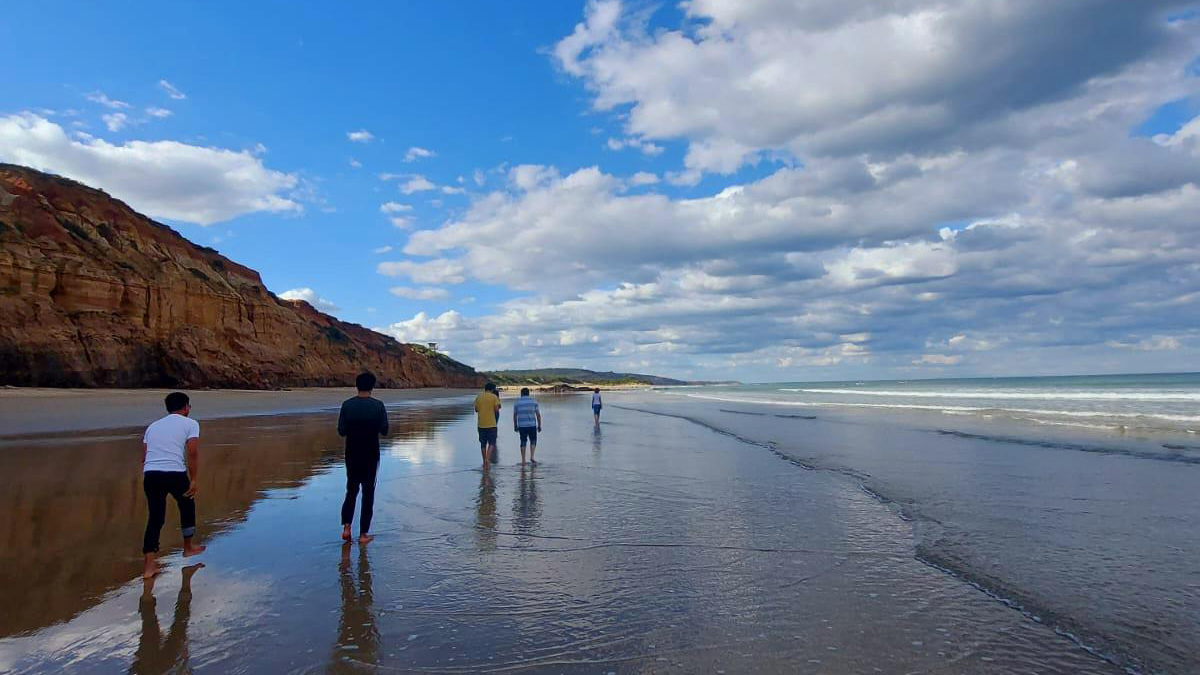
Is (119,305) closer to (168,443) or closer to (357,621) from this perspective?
(168,443)

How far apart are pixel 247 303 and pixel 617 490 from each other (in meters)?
43.9

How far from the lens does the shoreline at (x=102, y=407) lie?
19.3 m

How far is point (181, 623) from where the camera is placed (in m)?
4.58

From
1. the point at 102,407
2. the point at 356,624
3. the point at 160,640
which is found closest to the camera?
the point at 160,640

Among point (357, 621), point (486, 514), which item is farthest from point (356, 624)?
point (486, 514)

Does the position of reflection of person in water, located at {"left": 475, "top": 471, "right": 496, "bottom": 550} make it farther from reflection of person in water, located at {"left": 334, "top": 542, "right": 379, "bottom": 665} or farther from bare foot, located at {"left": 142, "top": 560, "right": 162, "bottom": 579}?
bare foot, located at {"left": 142, "top": 560, "right": 162, "bottom": 579}

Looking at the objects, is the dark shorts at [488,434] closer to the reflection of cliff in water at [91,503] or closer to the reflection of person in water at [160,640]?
the reflection of cliff in water at [91,503]

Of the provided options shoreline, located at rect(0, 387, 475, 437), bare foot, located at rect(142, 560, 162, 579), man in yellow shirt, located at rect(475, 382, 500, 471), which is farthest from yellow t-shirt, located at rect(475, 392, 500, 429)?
shoreline, located at rect(0, 387, 475, 437)

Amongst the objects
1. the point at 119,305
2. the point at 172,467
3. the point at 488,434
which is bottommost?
the point at 488,434

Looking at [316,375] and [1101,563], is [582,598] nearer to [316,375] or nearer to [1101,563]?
[1101,563]

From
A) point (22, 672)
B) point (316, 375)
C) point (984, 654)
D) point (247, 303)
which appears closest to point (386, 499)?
point (22, 672)

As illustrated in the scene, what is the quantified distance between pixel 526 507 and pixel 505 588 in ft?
11.6

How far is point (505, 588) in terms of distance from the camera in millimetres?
5320

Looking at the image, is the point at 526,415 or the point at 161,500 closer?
the point at 161,500
